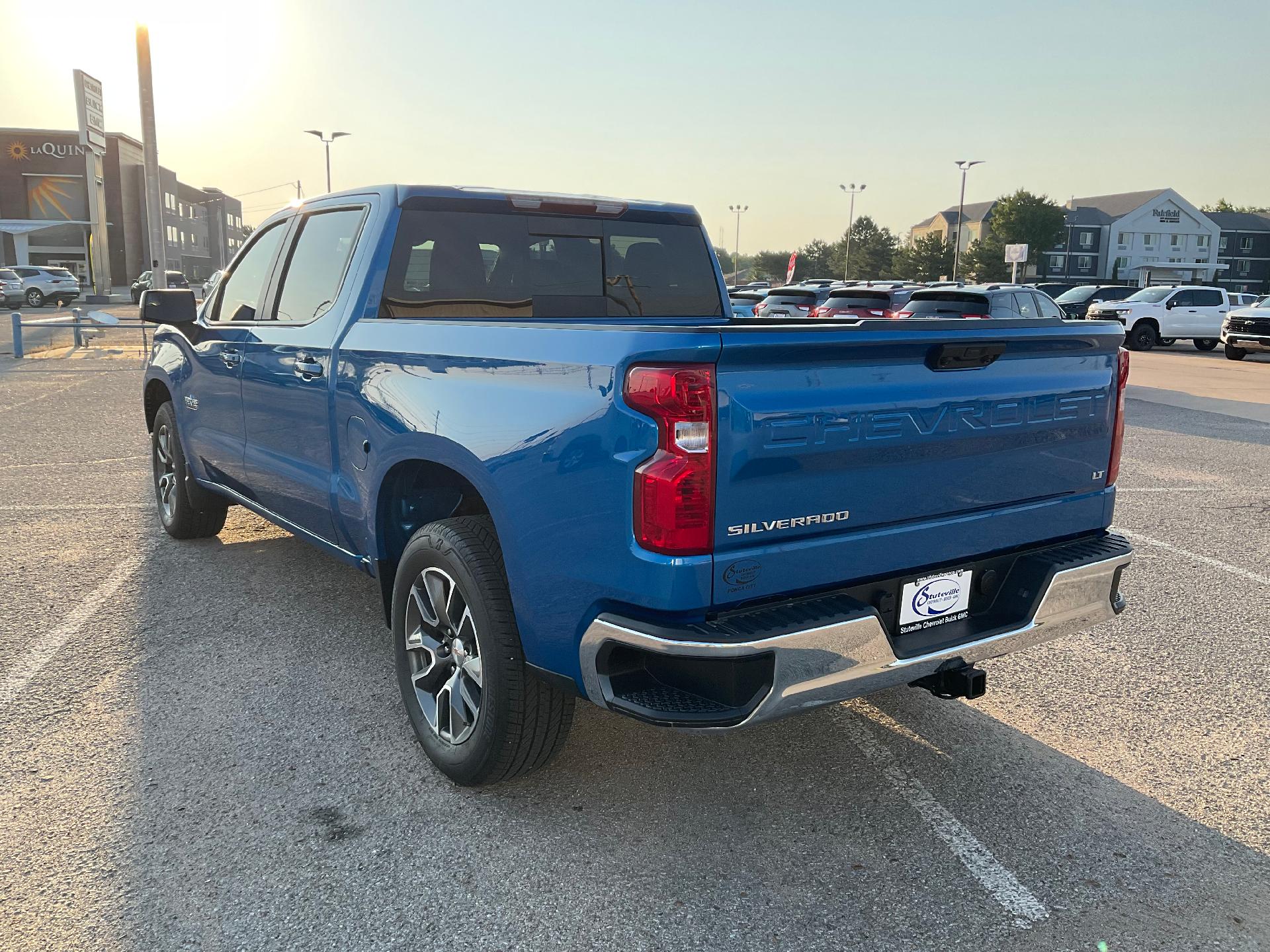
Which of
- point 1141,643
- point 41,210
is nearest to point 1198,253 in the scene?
point 41,210

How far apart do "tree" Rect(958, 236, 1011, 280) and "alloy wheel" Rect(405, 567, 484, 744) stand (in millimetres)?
82707

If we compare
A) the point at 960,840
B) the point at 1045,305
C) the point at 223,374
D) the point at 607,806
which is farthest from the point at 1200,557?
the point at 1045,305

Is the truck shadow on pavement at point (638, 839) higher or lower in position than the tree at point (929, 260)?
lower

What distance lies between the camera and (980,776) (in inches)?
134

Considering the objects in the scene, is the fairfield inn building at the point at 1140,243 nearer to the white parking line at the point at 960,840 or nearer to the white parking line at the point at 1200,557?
the white parking line at the point at 1200,557

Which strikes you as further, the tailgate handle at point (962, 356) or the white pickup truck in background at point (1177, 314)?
the white pickup truck in background at point (1177, 314)

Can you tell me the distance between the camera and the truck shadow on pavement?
8.47 ft

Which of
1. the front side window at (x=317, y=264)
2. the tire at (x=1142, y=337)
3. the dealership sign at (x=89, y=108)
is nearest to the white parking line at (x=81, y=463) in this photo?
the front side window at (x=317, y=264)

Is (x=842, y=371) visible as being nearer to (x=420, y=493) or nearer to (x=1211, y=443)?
→ (x=420, y=493)

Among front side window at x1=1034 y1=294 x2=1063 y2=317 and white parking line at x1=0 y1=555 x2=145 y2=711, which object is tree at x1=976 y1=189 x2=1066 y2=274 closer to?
front side window at x1=1034 y1=294 x2=1063 y2=317

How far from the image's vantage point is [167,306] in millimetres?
5320

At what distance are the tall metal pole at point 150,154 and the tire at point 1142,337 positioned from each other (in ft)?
81.8

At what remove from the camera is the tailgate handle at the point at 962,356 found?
279 centimetres

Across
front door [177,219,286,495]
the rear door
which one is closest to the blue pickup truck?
front door [177,219,286,495]
